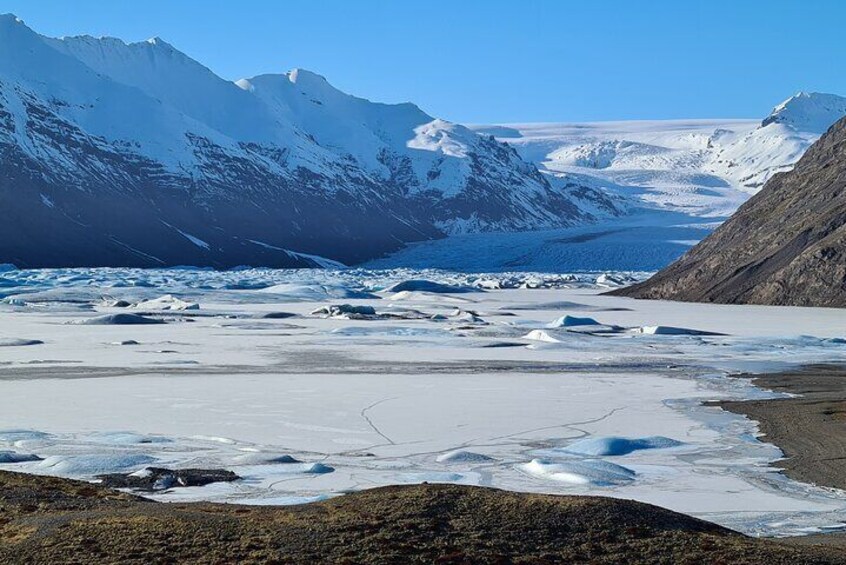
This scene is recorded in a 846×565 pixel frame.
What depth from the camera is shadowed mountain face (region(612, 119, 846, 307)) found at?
51.4 metres

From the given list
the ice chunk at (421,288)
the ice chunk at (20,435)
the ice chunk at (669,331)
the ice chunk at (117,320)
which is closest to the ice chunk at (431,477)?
the ice chunk at (20,435)

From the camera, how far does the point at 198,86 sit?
18938cm

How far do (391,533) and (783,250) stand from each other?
163ft

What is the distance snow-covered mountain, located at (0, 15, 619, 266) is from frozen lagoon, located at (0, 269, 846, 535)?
78465mm

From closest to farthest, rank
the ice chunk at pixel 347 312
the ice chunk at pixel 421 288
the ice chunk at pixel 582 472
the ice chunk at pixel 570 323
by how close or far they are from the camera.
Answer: the ice chunk at pixel 582 472
the ice chunk at pixel 570 323
the ice chunk at pixel 347 312
the ice chunk at pixel 421 288

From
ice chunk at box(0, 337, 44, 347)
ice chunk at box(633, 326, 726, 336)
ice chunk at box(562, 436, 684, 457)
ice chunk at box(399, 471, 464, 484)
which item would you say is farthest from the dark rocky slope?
ice chunk at box(633, 326, 726, 336)

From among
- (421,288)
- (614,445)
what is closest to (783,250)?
(421,288)

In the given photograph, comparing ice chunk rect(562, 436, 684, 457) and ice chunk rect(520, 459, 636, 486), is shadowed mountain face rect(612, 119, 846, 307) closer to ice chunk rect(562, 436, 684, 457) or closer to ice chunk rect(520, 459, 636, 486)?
ice chunk rect(562, 436, 684, 457)

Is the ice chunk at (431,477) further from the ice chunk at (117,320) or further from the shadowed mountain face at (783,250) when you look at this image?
the shadowed mountain face at (783,250)

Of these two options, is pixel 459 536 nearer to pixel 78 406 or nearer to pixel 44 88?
pixel 78 406

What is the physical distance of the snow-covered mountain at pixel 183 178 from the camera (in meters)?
126

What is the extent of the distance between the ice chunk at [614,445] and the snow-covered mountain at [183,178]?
321ft

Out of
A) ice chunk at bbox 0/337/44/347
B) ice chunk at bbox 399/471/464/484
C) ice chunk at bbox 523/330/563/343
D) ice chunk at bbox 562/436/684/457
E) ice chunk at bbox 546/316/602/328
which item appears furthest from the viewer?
ice chunk at bbox 546/316/602/328

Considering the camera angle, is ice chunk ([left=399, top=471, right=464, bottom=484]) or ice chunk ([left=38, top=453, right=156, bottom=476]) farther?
ice chunk ([left=38, top=453, right=156, bottom=476])
